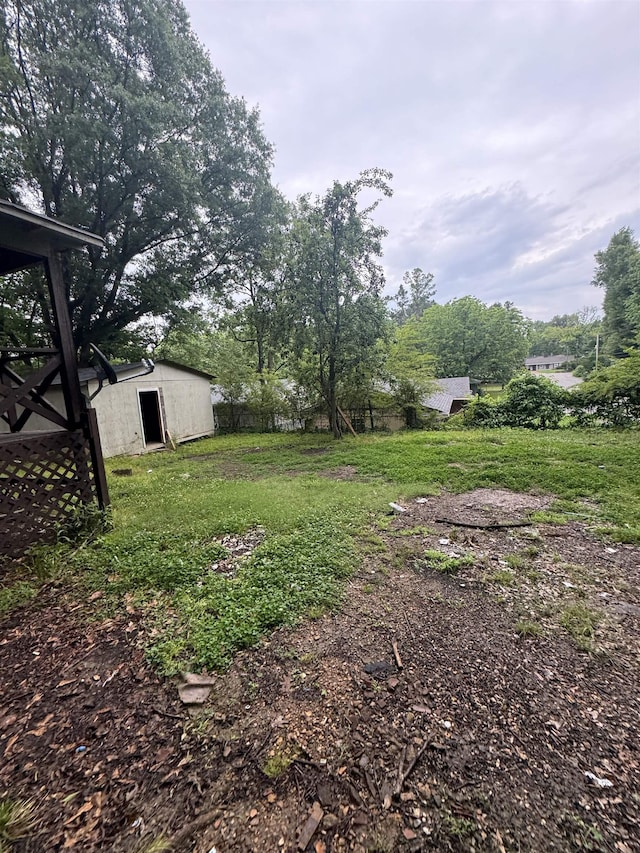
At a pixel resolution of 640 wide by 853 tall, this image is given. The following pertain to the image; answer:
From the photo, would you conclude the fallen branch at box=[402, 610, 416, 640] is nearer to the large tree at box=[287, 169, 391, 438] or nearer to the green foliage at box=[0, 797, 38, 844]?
the green foliage at box=[0, 797, 38, 844]

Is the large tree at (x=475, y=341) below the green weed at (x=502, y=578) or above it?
above

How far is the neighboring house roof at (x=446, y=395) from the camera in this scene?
1152 cm

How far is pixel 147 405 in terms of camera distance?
33.7ft

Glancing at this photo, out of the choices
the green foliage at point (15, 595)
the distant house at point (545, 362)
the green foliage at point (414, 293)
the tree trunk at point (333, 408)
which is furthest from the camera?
the distant house at point (545, 362)

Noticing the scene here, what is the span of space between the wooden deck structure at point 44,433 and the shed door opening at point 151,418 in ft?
21.4

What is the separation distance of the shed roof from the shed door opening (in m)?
6.72

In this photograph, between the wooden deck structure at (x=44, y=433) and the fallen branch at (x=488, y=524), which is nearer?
the wooden deck structure at (x=44, y=433)

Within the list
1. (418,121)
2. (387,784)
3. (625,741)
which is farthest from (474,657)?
(418,121)

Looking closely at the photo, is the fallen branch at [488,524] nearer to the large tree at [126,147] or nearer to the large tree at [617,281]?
the large tree at [126,147]

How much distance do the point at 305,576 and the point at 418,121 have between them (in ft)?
36.7

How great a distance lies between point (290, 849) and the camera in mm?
1105

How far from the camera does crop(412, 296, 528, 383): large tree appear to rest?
21.7 m

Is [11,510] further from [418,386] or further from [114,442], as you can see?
[418,386]

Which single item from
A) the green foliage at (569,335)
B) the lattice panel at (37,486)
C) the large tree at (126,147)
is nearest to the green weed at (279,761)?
the lattice panel at (37,486)
